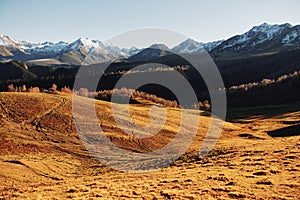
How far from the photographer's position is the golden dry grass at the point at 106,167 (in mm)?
23750

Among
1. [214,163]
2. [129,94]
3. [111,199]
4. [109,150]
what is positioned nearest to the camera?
[111,199]

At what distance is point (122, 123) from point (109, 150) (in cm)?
1822

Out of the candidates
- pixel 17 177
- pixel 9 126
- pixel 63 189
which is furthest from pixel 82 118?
pixel 63 189

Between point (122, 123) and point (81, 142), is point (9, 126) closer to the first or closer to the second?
point (81, 142)

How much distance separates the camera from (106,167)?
4231cm

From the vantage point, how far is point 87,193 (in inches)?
939

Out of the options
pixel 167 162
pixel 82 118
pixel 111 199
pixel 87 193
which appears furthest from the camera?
pixel 82 118

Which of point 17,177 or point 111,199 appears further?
point 17,177

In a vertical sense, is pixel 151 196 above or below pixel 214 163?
above

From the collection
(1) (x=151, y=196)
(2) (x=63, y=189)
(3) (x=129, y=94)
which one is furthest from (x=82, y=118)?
(3) (x=129, y=94)

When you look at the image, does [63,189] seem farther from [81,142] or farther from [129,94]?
[129,94]

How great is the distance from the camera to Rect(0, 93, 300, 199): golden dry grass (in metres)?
23.8

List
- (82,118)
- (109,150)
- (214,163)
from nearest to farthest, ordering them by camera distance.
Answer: (214,163), (109,150), (82,118)

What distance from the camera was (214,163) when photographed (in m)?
37.4
